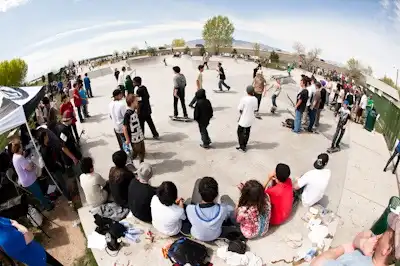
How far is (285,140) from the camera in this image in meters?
8.48

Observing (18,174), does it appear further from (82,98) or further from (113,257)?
(82,98)

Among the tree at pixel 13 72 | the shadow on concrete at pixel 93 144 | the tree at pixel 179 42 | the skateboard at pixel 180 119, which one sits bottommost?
the tree at pixel 13 72

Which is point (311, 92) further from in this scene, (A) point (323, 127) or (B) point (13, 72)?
(B) point (13, 72)

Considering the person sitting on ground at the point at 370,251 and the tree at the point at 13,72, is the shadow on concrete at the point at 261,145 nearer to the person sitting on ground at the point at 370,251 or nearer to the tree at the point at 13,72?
the person sitting on ground at the point at 370,251

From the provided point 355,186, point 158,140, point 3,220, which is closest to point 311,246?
point 355,186

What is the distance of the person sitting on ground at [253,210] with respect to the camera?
4.22 m

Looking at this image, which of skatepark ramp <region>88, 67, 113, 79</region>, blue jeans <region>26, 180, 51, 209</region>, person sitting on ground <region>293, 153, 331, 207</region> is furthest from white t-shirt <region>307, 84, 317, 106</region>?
skatepark ramp <region>88, 67, 113, 79</region>

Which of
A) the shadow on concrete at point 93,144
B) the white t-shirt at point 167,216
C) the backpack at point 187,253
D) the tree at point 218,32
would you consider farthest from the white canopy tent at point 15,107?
the tree at point 218,32

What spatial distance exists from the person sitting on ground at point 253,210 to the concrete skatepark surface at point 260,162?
33 centimetres

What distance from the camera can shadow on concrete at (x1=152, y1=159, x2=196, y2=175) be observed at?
6757 millimetres

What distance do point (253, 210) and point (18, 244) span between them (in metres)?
3.18

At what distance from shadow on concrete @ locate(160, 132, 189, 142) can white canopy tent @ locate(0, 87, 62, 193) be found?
3.33 m

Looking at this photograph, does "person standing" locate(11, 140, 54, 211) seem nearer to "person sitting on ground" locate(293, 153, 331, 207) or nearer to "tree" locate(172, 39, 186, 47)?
"person sitting on ground" locate(293, 153, 331, 207)

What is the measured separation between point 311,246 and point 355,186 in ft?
8.47
